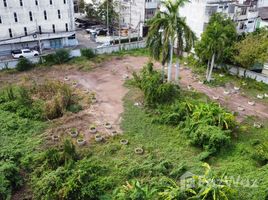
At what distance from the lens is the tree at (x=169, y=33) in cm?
2000

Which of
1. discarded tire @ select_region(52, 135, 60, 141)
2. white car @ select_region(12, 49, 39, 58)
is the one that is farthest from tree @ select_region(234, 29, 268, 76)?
white car @ select_region(12, 49, 39, 58)

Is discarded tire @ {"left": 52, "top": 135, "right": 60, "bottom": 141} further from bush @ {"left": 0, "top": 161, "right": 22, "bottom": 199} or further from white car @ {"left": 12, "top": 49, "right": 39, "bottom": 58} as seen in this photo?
white car @ {"left": 12, "top": 49, "right": 39, "bottom": 58}

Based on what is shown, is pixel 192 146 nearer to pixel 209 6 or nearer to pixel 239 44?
pixel 239 44

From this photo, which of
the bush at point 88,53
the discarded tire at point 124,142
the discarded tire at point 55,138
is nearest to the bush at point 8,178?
the discarded tire at point 55,138

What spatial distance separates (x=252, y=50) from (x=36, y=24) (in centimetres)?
2454

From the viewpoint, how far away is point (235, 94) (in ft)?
75.5

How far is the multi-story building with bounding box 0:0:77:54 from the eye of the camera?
1197 inches

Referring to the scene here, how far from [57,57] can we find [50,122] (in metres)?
12.2

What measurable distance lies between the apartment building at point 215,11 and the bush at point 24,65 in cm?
1838

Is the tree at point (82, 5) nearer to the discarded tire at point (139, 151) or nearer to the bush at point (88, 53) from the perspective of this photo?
the bush at point (88, 53)

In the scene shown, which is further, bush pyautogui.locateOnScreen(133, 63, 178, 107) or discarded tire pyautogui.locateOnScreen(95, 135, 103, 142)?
bush pyautogui.locateOnScreen(133, 63, 178, 107)

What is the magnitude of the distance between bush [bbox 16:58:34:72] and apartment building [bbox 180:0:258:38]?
60.3 ft

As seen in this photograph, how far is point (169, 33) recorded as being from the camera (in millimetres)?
19828

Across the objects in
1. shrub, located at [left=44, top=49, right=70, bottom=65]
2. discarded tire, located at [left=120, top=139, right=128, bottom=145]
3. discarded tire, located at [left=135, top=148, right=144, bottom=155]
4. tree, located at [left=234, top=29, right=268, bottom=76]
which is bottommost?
discarded tire, located at [left=135, top=148, right=144, bottom=155]
